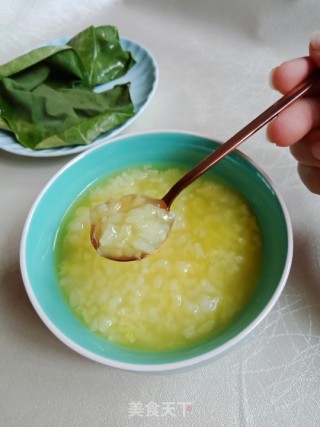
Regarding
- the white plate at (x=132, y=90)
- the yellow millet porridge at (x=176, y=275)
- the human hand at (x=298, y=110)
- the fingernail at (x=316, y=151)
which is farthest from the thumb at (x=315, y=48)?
the white plate at (x=132, y=90)

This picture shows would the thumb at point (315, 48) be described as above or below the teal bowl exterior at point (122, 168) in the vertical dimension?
above

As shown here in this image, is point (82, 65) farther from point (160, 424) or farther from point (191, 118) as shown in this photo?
point (160, 424)

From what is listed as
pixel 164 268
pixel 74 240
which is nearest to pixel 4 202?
pixel 74 240

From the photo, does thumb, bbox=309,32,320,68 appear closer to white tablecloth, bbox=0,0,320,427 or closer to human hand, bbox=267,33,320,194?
human hand, bbox=267,33,320,194

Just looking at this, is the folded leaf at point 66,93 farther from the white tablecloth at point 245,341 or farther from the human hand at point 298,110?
the human hand at point 298,110

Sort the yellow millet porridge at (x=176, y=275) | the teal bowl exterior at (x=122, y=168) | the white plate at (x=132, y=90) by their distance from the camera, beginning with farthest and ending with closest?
the white plate at (x=132, y=90) → the yellow millet porridge at (x=176, y=275) → the teal bowl exterior at (x=122, y=168)

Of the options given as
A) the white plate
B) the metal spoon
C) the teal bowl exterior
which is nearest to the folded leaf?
the white plate

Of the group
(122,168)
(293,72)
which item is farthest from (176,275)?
(293,72)
